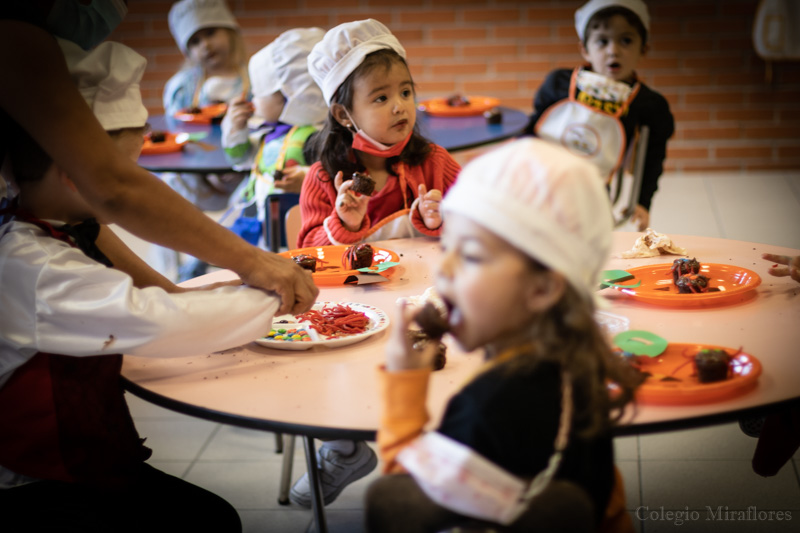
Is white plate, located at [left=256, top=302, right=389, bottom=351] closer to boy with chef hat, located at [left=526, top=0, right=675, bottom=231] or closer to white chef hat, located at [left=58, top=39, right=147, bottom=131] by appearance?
white chef hat, located at [left=58, top=39, right=147, bottom=131]

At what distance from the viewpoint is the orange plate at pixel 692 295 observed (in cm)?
172

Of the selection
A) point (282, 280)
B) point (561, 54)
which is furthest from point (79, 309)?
point (561, 54)

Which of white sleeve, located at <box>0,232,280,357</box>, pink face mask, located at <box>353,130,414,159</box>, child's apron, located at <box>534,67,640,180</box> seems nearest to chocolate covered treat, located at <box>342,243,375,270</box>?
pink face mask, located at <box>353,130,414,159</box>

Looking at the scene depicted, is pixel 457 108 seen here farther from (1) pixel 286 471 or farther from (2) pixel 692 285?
(2) pixel 692 285

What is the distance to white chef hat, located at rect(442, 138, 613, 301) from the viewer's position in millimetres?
1021

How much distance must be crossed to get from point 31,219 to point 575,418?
1.03 meters

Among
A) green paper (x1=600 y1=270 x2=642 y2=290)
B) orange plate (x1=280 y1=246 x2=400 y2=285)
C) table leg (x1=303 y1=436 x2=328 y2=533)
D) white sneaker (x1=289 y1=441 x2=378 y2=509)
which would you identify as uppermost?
green paper (x1=600 y1=270 x2=642 y2=290)

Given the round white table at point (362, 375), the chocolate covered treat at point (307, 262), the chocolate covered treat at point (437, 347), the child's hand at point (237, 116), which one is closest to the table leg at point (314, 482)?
the round white table at point (362, 375)

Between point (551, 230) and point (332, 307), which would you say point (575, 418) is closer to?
point (551, 230)

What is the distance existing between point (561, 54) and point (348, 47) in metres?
4.39

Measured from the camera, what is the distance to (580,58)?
6.51 meters

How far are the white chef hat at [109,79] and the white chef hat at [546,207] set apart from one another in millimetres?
859

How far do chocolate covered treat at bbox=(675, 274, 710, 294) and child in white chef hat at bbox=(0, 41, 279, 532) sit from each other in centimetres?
87

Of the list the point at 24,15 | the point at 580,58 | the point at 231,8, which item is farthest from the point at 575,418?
the point at 231,8
